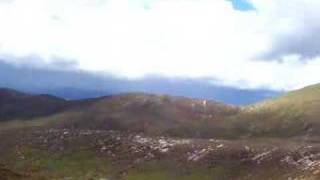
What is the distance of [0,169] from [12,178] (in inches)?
363

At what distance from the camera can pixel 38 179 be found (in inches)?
6870

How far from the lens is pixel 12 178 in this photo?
6427 inches

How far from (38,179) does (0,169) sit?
32.2ft

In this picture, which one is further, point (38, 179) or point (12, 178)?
point (38, 179)

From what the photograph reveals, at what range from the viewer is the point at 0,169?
6737 inches

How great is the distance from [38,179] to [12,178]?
12104mm
